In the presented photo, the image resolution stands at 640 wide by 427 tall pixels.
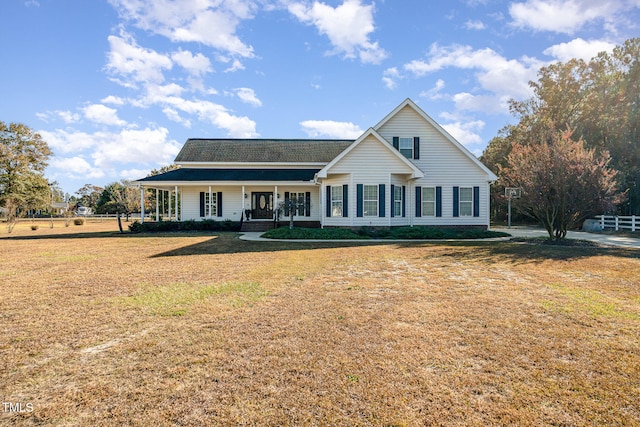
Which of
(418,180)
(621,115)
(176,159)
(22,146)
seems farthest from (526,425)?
(22,146)

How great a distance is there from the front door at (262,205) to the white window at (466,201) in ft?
43.3

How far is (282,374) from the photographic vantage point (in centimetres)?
341

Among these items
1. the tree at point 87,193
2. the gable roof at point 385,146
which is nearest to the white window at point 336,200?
the gable roof at point 385,146

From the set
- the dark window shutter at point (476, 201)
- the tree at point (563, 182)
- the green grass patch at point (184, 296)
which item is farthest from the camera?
the dark window shutter at point (476, 201)

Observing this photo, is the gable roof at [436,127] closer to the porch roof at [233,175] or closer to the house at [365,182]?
the house at [365,182]

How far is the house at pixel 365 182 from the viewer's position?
1844 centimetres

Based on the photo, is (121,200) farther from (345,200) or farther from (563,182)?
(563,182)

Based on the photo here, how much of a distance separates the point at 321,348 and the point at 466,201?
19.0 metres

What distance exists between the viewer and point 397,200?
19656 mm

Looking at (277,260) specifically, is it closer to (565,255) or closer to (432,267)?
(432,267)

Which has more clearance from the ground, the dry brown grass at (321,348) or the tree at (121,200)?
the tree at (121,200)

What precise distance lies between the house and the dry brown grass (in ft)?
35.0

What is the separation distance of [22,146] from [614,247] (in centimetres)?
6608

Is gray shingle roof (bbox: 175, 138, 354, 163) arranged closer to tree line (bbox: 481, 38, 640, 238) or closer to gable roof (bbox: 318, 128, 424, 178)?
gable roof (bbox: 318, 128, 424, 178)
